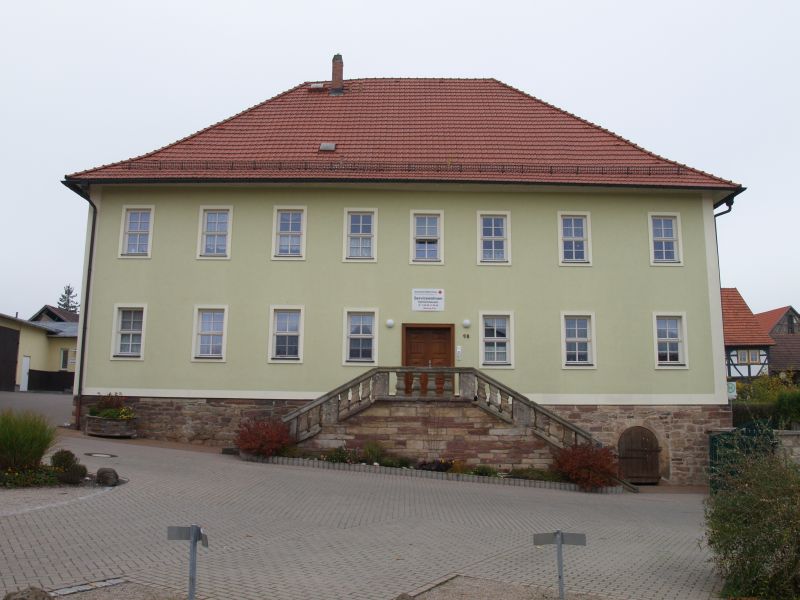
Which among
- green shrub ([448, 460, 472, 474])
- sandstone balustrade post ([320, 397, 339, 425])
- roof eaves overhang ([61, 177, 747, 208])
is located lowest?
green shrub ([448, 460, 472, 474])

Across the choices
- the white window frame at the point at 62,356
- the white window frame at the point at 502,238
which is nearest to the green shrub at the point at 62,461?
the white window frame at the point at 502,238

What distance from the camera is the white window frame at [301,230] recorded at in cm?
2088

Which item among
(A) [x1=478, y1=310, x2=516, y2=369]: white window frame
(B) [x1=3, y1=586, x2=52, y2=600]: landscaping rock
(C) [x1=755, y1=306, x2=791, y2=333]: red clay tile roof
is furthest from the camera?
(C) [x1=755, y1=306, x2=791, y2=333]: red clay tile roof

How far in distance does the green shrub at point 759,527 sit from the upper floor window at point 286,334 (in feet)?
45.7

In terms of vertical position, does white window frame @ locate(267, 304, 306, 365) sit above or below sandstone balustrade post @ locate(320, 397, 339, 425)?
above

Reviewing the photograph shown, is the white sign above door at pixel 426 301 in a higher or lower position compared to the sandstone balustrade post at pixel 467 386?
higher

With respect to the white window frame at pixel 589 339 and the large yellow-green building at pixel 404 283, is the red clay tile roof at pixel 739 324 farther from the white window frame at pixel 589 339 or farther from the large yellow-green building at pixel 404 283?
the white window frame at pixel 589 339

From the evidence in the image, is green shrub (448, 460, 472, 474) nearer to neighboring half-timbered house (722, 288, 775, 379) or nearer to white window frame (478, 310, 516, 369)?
white window frame (478, 310, 516, 369)

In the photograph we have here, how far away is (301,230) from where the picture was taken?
21.1 meters

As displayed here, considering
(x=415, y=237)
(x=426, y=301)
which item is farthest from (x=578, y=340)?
(x=415, y=237)

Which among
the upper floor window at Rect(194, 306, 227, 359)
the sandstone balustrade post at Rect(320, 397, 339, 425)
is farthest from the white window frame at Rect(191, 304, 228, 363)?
the sandstone balustrade post at Rect(320, 397, 339, 425)

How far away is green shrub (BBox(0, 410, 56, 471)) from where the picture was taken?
12.4 meters

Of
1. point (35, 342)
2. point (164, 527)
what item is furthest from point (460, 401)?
point (35, 342)

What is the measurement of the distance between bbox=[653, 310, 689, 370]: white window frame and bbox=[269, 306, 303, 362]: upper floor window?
9.96m
